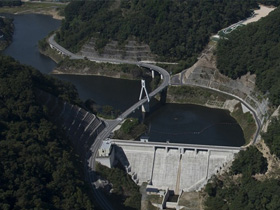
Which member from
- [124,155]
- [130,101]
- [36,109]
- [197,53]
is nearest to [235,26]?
[197,53]

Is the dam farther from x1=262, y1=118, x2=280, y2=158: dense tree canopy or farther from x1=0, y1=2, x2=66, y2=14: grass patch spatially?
x1=0, y1=2, x2=66, y2=14: grass patch

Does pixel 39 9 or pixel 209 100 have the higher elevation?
pixel 209 100

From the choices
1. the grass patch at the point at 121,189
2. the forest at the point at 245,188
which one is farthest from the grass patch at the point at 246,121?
the grass patch at the point at 121,189

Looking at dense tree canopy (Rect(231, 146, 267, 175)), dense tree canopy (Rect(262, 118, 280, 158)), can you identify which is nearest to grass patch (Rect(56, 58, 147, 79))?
dense tree canopy (Rect(262, 118, 280, 158))

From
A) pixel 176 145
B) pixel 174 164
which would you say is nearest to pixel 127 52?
pixel 176 145

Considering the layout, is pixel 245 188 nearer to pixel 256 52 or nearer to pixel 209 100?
pixel 209 100

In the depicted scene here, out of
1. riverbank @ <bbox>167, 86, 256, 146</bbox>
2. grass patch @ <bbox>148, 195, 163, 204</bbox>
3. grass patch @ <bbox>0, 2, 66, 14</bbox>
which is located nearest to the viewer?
grass patch @ <bbox>148, 195, 163, 204</bbox>
